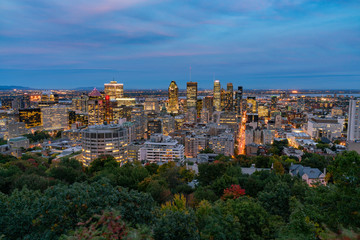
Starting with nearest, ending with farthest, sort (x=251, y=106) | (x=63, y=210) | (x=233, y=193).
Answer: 1. (x=63, y=210)
2. (x=233, y=193)
3. (x=251, y=106)

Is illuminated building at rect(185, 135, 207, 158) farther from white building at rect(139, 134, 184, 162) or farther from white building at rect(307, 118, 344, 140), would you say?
white building at rect(307, 118, 344, 140)

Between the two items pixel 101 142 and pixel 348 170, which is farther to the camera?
pixel 101 142

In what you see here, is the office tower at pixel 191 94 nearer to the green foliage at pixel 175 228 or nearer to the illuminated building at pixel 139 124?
the illuminated building at pixel 139 124

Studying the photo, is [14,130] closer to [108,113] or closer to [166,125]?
[108,113]

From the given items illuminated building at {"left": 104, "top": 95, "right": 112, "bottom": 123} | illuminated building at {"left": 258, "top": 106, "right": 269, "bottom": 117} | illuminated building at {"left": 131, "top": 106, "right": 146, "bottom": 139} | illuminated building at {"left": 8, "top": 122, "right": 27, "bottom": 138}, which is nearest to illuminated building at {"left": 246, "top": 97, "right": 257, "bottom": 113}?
illuminated building at {"left": 258, "top": 106, "right": 269, "bottom": 117}

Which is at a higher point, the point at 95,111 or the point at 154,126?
the point at 95,111

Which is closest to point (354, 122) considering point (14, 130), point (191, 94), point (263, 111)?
point (263, 111)

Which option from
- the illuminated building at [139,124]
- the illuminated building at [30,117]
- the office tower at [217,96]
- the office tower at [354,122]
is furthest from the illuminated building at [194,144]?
A: the office tower at [217,96]

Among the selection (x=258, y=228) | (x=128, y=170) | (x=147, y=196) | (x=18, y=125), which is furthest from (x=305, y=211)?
(x=18, y=125)
